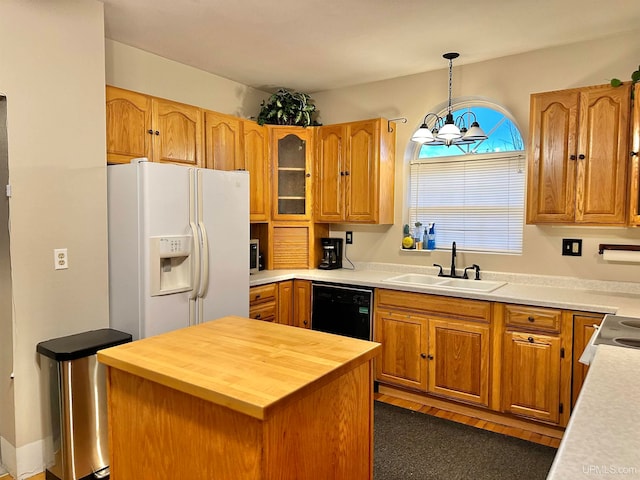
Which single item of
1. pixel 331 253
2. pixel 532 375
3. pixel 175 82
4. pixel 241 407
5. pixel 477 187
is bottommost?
pixel 532 375

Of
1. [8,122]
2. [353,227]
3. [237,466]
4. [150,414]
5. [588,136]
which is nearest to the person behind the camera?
[237,466]

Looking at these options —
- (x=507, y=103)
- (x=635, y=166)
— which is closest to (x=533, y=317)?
(x=635, y=166)

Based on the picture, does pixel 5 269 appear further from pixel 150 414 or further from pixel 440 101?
pixel 440 101

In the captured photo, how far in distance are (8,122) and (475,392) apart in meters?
3.28

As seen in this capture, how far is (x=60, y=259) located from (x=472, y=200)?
3098 millimetres

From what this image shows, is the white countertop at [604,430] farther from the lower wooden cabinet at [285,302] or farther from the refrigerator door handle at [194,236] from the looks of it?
the lower wooden cabinet at [285,302]

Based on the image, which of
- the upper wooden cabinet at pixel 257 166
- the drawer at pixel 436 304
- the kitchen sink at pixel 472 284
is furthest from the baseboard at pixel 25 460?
the kitchen sink at pixel 472 284

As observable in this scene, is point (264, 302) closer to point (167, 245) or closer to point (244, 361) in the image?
point (167, 245)

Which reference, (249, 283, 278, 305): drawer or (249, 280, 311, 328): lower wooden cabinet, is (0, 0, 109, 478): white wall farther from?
(249, 280, 311, 328): lower wooden cabinet

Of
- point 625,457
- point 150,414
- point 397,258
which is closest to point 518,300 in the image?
point 397,258

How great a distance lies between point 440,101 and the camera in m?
3.92

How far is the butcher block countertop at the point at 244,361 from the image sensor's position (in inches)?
53.0

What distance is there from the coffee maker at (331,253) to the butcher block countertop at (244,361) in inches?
91.2

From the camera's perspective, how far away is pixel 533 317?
115 inches
